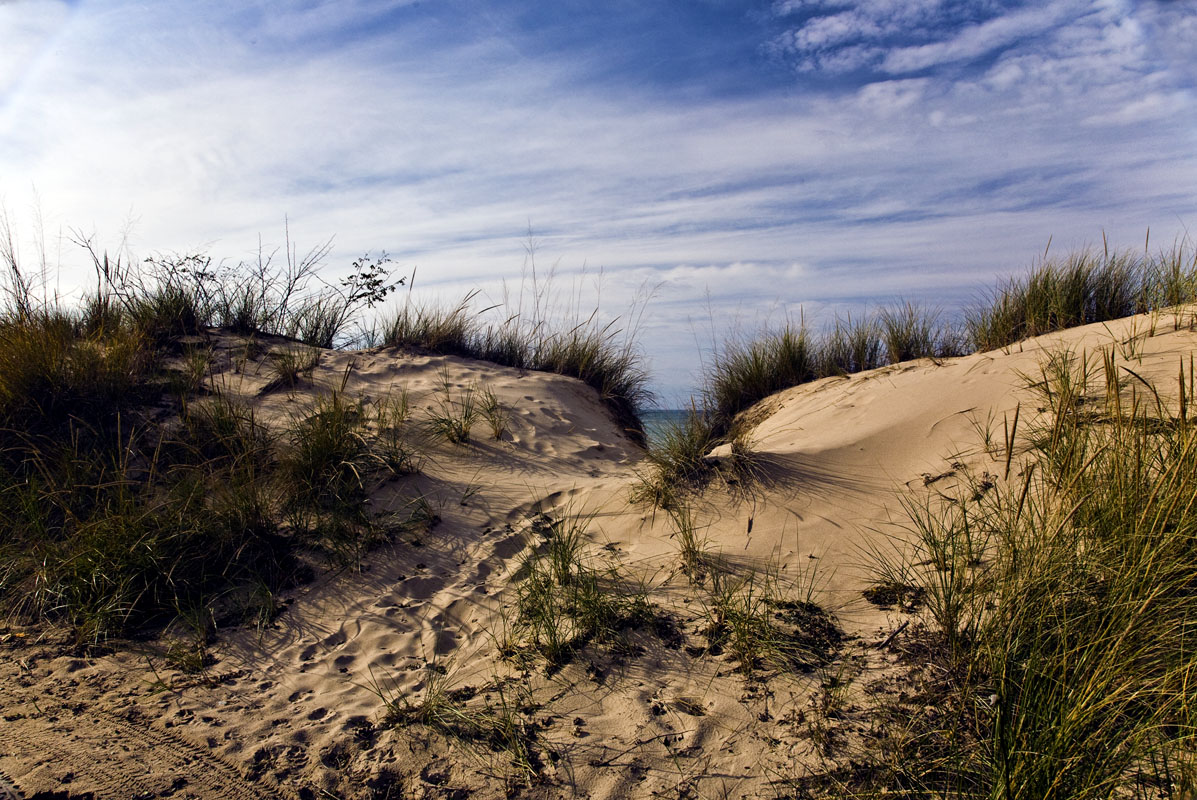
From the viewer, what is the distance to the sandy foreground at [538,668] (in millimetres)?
2412

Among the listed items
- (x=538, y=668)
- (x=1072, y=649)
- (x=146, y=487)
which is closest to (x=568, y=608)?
(x=538, y=668)

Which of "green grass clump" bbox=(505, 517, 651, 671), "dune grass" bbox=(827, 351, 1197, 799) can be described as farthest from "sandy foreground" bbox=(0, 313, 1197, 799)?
"dune grass" bbox=(827, 351, 1197, 799)

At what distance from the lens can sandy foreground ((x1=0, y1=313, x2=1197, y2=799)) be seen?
241cm

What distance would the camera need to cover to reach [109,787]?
2.37 metres

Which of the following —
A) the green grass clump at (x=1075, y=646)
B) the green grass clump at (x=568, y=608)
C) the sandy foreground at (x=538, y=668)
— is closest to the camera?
the green grass clump at (x=1075, y=646)

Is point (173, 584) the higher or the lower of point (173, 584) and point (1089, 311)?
the lower

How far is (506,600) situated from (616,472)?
220 cm

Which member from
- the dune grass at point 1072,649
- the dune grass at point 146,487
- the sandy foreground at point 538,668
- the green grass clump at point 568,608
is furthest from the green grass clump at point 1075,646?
the dune grass at point 146,487

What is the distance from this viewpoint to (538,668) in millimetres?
2990

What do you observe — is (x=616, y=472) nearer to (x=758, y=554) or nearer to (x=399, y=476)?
(x=399, y=476)

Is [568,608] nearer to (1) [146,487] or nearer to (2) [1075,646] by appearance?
(2) [1075,646]

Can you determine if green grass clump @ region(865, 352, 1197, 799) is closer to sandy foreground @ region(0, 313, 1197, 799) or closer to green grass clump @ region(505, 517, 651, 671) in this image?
sandy foreground @ region(0, 313, 1197, 799)

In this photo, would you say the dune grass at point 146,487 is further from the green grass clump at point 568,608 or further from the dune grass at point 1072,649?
the dune grass at point 1072,649

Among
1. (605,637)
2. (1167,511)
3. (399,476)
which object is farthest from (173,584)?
(1167,511)
